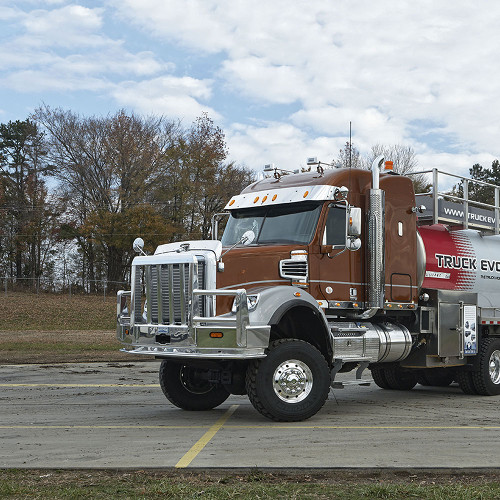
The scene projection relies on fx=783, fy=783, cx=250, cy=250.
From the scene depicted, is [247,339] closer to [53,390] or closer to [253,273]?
[253,273]

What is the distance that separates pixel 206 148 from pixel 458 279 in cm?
3894

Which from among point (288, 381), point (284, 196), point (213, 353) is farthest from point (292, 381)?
point (284, 196)

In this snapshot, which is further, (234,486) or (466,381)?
(466,381)

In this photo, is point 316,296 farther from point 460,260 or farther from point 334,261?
point 460,260

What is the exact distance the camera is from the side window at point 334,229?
10820 mm

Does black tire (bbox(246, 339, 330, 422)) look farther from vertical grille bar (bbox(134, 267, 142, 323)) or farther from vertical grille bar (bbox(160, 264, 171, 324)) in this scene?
vertical grille bar (bbox(134, 267, 142, 323))

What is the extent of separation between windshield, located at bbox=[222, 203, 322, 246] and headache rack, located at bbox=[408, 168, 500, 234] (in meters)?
2.46

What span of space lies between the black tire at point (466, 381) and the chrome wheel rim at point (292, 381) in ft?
14.7

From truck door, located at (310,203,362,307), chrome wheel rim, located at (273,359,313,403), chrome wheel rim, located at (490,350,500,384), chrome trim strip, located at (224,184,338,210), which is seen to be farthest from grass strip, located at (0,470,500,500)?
chrome wheel rim, located at (490,350,500,384)

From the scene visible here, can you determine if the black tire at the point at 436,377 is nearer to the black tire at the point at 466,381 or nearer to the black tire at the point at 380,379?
the black tire at the point at 466,381

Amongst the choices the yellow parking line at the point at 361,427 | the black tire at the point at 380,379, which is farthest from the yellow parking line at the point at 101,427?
the black tire at the point at 380,379

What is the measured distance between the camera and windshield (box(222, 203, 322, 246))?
428 inches

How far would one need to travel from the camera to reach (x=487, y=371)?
13.3 meters

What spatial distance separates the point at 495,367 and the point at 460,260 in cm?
201
